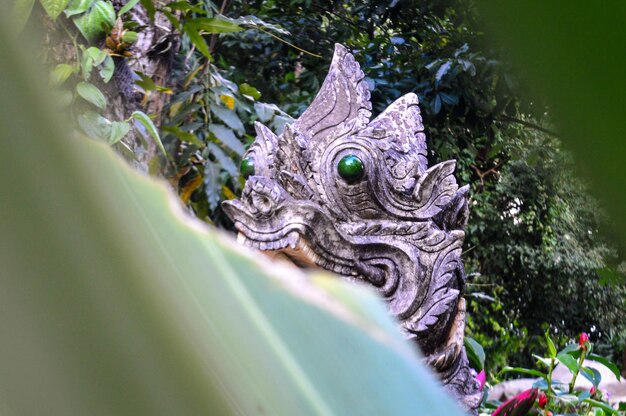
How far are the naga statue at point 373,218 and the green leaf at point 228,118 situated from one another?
0.98ft

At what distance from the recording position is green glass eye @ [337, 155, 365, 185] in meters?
1.38

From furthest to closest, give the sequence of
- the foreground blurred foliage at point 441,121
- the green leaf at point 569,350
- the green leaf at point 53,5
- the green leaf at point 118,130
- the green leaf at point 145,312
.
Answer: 1. the green leaf at point 569,350
2. the green leaf at point 118,130
3. the green leaf at point 53,5
4. the foreground blurred foliage at point 441,121
5. the green leaf at point 145,312

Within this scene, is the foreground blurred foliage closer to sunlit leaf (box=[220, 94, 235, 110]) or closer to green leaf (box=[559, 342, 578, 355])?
sunlit leaf (box=[220, 94, 235, 110])

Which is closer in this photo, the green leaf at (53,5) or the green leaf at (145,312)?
the green leaf at (145,312)

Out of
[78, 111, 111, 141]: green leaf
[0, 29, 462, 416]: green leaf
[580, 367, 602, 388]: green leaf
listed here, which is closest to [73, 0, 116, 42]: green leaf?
[78, 111, 111, 141]: green leaf

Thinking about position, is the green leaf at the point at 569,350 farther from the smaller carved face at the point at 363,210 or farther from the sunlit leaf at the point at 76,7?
the sunlit leaf at the point at 76,7

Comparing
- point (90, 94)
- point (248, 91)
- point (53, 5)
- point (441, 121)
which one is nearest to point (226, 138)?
point (248, 91)

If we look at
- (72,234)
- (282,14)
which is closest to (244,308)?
(72,234)

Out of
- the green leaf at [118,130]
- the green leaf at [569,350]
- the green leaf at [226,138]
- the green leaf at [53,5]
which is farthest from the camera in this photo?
the green leaf at [226,138]

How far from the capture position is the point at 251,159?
1.48 metres

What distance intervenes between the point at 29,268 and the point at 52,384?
0.04 feet

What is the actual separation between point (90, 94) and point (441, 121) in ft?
5.09

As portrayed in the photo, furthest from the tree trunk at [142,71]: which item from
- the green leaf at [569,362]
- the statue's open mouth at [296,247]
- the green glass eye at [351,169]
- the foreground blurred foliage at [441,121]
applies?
the green leaf at [569,362]

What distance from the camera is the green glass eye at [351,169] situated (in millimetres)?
1375
